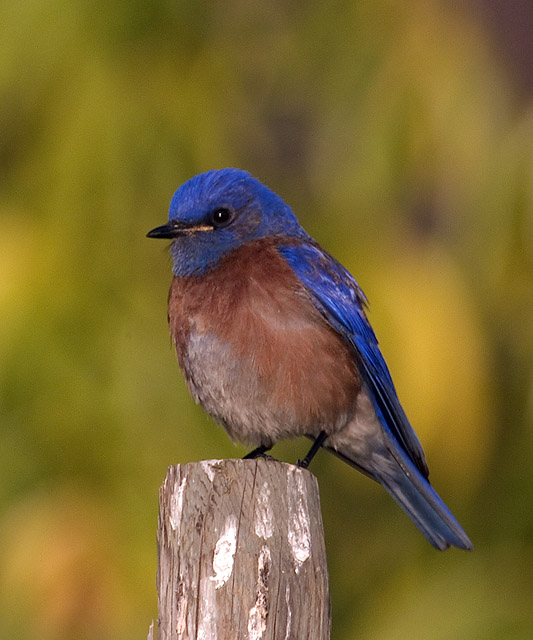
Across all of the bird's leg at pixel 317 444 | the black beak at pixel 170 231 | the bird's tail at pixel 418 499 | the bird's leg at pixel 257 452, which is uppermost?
the black beak at pixel 170 231

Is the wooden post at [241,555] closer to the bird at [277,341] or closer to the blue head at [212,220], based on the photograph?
the bird at [277,341]

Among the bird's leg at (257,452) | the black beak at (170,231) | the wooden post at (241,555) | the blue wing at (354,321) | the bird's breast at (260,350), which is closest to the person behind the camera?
the wooden post at (241,555)

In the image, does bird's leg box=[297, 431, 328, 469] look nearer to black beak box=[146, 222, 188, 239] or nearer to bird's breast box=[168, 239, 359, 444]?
bird's breast box=[168, 239, 359, 444]

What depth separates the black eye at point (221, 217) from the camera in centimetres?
535

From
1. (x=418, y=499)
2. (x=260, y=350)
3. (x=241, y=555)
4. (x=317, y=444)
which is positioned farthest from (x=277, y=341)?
(x=241, y=555)

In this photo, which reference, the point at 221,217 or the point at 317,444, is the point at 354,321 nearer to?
the point at 317,444

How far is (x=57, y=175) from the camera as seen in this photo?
5.86 metres

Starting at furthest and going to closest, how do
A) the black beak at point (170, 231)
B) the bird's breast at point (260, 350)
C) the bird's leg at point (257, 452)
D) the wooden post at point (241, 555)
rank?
1. the bird's leg at point (257, 452)
2. the black beak at point (170, 231)
3. the bird's breast at point (260, 350)
4. the wooden post at point (241, 555)

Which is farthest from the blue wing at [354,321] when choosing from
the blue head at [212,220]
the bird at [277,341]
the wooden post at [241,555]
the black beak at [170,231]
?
the wooden post at [241,555]

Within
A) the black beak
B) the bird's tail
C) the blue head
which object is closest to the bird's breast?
the blue head

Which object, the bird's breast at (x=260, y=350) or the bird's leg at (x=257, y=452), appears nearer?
the bird's breast at (x=260, y=350)

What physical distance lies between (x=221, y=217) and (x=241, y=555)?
7.61ft

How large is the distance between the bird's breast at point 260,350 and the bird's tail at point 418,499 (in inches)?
19.4

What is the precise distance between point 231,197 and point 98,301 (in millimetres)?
934
